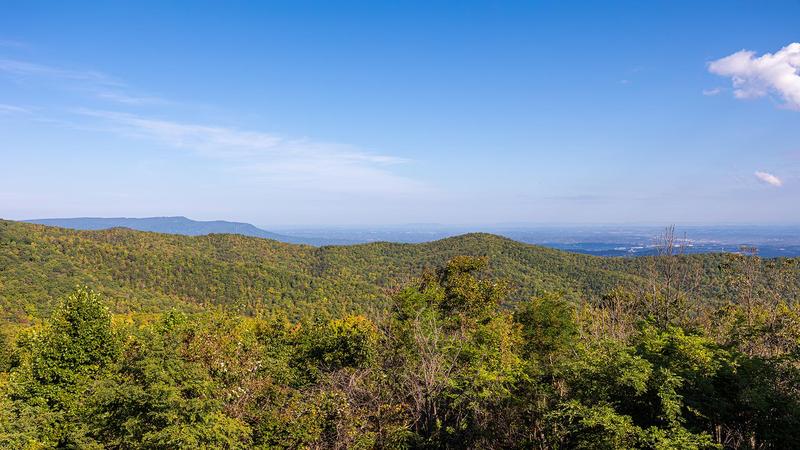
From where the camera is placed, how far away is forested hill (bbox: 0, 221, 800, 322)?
259ft

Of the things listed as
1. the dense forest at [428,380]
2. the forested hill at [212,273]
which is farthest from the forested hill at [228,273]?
the dense forest at [428,380]

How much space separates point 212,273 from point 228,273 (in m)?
4.20

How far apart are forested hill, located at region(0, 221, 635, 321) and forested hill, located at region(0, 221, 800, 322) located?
0.26 m

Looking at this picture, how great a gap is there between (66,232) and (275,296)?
68.5 m

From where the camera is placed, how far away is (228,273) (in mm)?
113125

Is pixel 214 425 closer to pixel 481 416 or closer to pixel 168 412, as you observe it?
pixel 168 412

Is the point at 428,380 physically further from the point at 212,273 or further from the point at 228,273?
the point at 212,273

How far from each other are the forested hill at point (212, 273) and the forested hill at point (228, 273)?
26 centimetres

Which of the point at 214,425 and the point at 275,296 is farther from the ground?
the point at 214,425

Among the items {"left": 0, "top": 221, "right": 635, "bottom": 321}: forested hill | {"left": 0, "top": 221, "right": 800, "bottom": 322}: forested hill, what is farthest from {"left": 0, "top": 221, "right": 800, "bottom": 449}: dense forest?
{"left": 0, "top": 221, "right": 800, "bottom": 322}: forested hill

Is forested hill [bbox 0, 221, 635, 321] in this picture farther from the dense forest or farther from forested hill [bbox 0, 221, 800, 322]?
the dense forest

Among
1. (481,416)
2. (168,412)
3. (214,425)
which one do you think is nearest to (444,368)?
(481,416)

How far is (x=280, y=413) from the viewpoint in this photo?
55.0 feet

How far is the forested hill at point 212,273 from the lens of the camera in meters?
79.6
